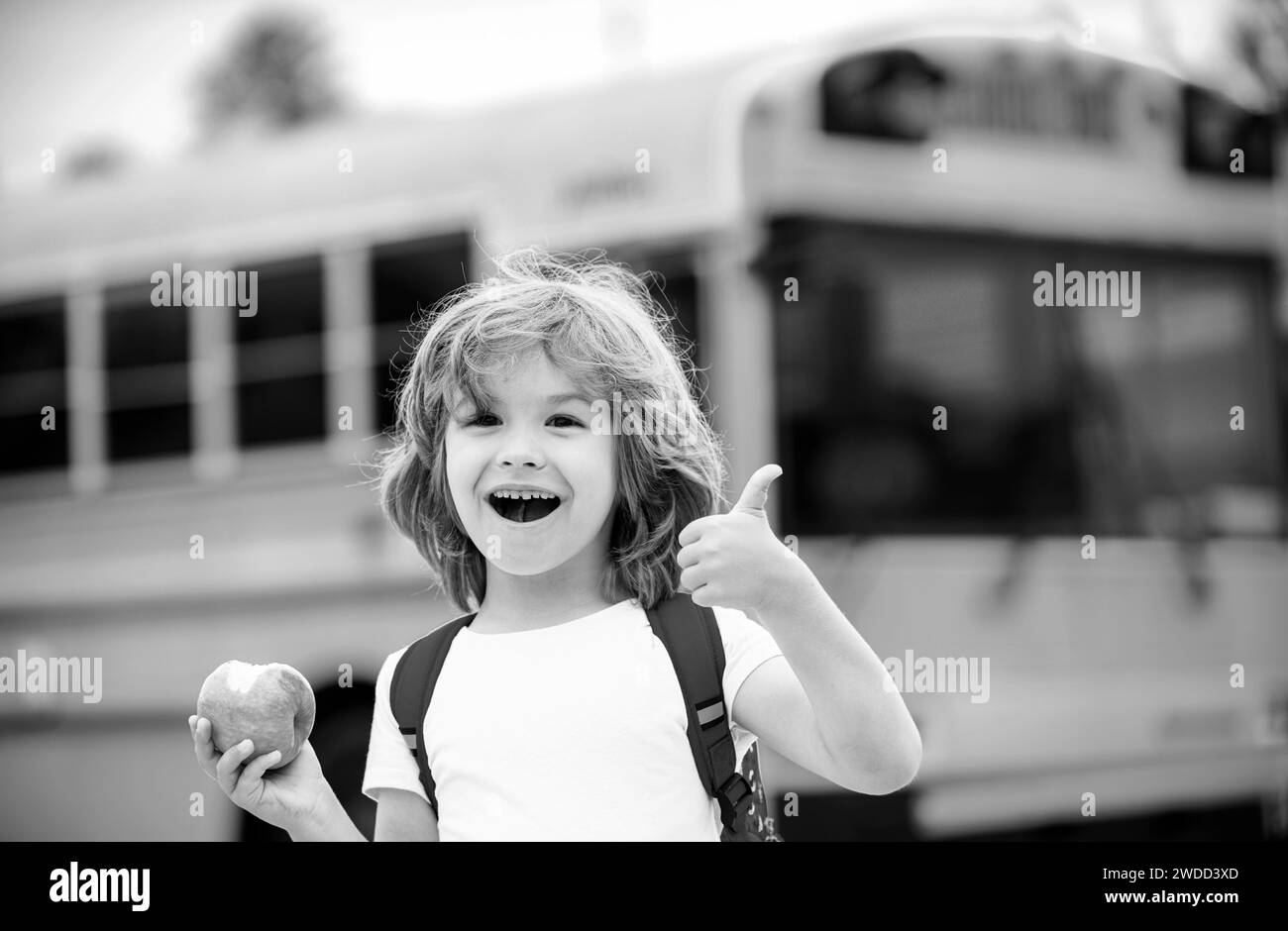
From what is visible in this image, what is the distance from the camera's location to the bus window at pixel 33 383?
13.1ft

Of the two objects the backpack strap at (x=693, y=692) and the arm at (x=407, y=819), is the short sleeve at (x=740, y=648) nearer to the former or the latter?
the backpack strap at (x=693, y=692)

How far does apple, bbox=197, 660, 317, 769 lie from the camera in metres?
1.56

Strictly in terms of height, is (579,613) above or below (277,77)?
below

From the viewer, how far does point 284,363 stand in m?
3.80

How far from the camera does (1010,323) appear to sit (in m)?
3.33

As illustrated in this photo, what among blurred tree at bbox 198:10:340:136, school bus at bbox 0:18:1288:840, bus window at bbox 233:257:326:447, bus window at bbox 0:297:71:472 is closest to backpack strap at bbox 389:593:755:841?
school bus at bbox 0:18:1288:840

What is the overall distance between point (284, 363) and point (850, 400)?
144 cm

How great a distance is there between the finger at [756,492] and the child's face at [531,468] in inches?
8.1

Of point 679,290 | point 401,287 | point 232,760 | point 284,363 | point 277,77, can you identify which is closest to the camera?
point 232,760

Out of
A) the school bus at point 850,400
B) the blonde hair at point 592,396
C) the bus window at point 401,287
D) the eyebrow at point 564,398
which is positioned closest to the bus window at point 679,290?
the school bus at point 850,400

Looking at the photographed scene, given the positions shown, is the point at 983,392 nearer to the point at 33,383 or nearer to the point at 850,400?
the point at 850,400

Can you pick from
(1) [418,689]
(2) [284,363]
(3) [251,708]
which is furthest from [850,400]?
(3) [251,708]

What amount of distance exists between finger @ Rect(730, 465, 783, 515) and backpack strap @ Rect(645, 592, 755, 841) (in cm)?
18

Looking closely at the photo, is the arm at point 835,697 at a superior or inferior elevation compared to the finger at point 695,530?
inferior
